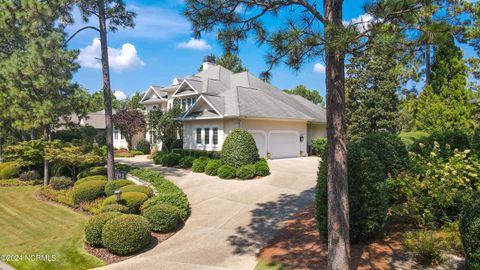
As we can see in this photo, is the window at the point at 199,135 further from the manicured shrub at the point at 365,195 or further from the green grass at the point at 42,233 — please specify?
the manicured shrub at the point at 365,195

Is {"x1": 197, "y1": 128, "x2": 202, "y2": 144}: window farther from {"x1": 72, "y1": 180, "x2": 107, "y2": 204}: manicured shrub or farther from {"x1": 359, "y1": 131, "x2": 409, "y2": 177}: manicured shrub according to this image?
{"x1": 359, "y1": 131, "x2": 409, "y2": 177}: manicured shrub

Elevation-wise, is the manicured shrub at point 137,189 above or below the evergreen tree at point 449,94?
below

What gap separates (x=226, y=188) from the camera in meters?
14.9

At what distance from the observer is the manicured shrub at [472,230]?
16.3 feet

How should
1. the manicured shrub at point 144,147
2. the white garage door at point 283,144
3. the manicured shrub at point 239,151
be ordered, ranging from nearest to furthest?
the manicured shrub at point 239,151
the white garage door at point 283,144
the manicured shrub at point 144,147

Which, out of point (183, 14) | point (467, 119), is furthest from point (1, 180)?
point (467, 119)

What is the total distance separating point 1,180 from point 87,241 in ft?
45.0

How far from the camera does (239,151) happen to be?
18.0 meters

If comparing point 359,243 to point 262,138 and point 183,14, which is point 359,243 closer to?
point 183,14

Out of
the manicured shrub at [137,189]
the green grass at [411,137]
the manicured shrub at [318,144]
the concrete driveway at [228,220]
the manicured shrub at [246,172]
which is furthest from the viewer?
the manicured shrub at [318,144]

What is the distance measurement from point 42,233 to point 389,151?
11775mm

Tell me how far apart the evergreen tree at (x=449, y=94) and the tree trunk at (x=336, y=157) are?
12.2m

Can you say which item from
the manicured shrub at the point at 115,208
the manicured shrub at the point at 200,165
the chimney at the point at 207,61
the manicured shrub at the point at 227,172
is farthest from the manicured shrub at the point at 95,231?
the chimney at the point at 207,61

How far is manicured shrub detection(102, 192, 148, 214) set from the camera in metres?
11.5
